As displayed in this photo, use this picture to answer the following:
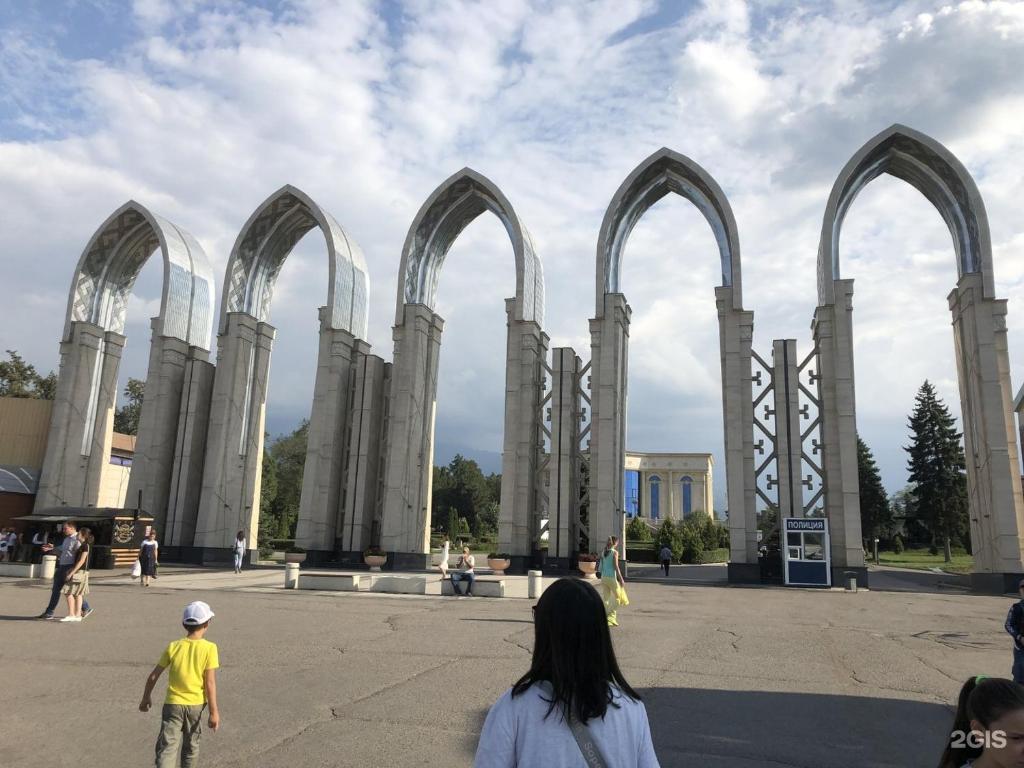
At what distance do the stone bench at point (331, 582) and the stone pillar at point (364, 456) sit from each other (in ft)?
43.1

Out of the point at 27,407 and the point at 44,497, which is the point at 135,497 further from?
the point at 27,407

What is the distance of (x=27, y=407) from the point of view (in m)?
41.3

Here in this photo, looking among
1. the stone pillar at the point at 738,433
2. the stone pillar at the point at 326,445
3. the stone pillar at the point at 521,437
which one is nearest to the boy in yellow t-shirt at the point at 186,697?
the stone pillar at the point at 738,433

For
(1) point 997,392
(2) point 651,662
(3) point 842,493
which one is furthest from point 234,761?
(1) point 997,392

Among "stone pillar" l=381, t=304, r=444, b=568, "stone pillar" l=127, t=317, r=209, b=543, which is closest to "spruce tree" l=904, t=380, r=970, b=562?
"stone pillar" l=381, t=304, r=444, b=568

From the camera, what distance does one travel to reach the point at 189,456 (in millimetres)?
37344

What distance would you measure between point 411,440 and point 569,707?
32.6 m

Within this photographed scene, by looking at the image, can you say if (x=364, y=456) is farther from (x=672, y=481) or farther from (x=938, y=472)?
(x=672, y=481)

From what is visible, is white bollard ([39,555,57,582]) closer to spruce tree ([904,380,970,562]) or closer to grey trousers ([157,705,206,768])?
grey trousers ([157,705,206,768])

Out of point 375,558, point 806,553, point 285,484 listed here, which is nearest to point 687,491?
point 285,484

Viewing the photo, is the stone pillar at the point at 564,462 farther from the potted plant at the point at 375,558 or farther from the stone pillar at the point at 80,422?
the stone pillar at the point at 80,422

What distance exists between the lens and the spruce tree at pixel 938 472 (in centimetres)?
6147

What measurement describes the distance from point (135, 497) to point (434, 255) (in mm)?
19055

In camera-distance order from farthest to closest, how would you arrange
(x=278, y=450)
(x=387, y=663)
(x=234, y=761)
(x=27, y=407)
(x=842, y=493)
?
(x=278, y=450)
(x=27, y=407)
(x=842, y=493)
(x=387, y=663)
(x=234, y=761)
